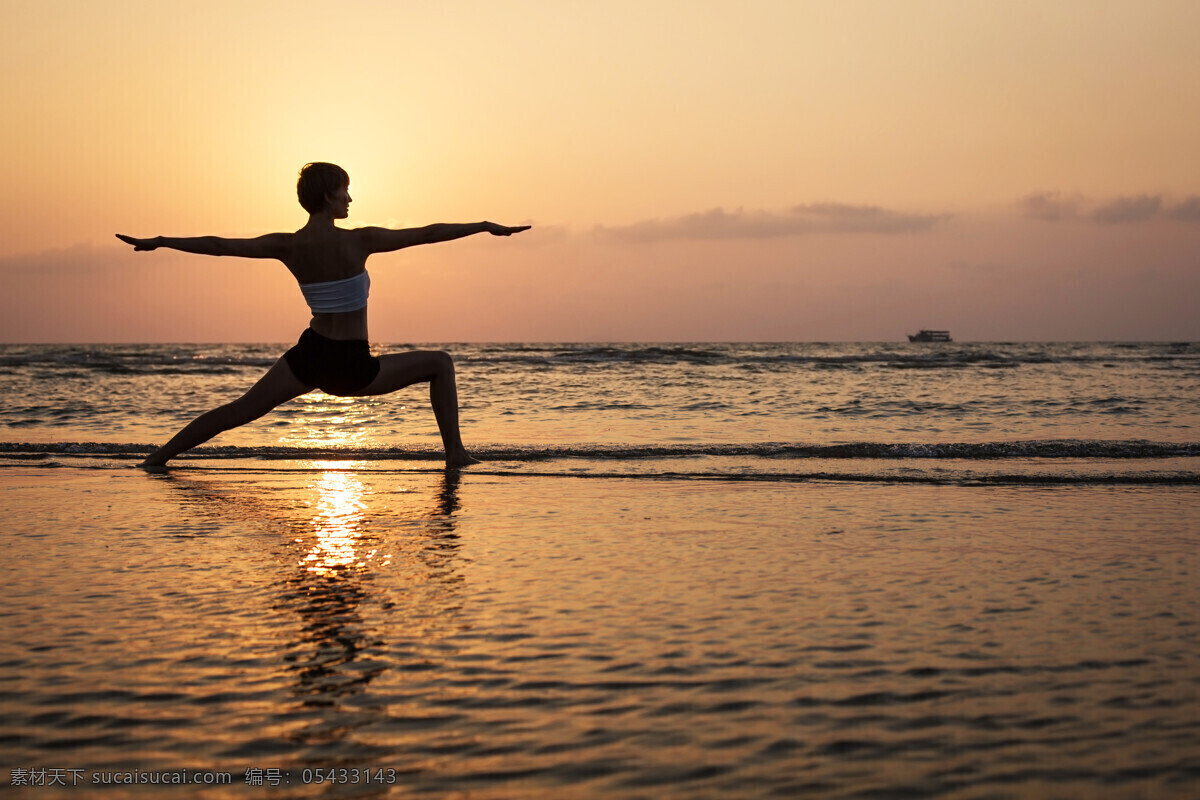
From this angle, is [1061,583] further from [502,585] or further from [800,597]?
[502,585]

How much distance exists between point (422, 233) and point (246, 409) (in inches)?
61.5

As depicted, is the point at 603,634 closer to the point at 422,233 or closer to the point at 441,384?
the point at 422,233

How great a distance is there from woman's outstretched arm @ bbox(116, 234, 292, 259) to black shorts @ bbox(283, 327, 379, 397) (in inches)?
20.9

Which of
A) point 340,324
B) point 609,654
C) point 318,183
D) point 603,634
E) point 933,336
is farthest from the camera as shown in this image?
point 933,336

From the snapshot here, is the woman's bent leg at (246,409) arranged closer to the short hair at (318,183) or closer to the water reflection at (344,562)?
the water reflection at (344,562)

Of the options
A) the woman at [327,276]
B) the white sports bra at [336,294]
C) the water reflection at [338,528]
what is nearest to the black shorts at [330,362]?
the woman at [327,276]

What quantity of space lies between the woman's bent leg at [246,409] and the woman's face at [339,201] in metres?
0.90

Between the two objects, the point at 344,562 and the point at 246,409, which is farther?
the point at 246,409

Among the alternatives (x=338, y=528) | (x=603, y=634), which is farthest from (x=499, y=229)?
(x=603, y=634)

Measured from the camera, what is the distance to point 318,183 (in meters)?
6.54

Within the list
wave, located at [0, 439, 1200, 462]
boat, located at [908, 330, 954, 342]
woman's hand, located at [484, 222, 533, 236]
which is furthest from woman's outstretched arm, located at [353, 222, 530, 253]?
boat, located at [908, 330, 954, 342]

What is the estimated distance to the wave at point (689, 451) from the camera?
8.75 meters

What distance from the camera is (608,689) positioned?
2535mm

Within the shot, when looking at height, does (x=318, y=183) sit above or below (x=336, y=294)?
above
